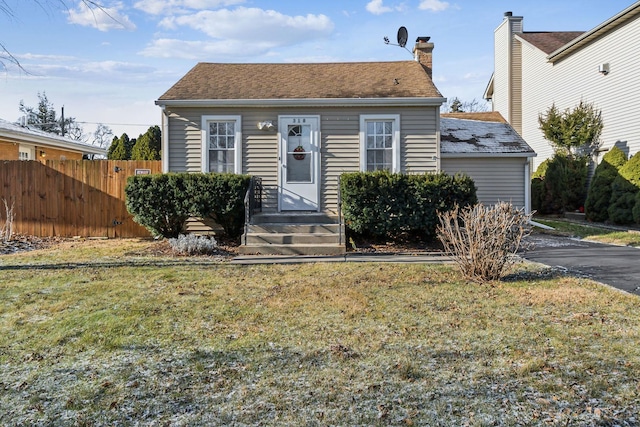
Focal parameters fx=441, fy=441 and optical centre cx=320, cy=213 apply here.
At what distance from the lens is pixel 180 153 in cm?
1053

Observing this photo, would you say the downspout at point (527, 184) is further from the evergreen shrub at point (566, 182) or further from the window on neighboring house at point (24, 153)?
the window on neighboring house at point (24, 153)

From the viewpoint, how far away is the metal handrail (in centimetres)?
875

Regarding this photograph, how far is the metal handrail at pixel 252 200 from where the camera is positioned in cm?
875

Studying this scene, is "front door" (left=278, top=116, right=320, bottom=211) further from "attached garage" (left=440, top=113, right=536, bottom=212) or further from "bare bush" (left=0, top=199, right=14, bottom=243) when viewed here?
"bare bush" (left=0, top=199, right=14, bottom=243)

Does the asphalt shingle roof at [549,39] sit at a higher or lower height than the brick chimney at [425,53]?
higher

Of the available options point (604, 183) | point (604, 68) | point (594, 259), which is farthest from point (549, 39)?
point (594, 259)

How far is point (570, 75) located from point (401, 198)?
43.8 ft

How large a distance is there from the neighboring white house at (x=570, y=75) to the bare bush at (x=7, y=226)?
1750 centimetres

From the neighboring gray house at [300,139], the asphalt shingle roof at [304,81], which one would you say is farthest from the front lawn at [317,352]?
the asphalt shingle roof at [304,81]

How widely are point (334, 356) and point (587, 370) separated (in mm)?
1801

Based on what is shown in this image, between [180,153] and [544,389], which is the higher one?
[180,153]

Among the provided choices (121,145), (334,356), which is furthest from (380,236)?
(121,145)

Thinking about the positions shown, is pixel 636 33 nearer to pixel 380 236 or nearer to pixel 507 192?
pixel 507 192

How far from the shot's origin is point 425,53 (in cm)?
1259
